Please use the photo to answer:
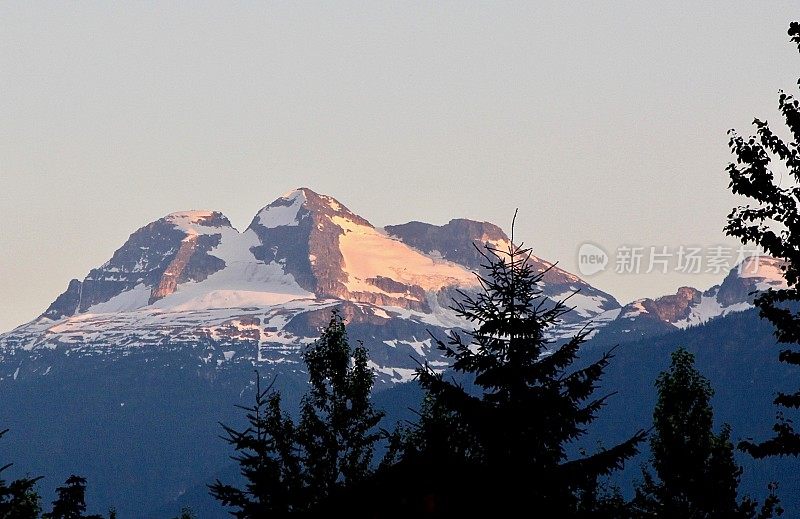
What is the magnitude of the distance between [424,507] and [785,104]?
53.0 ft

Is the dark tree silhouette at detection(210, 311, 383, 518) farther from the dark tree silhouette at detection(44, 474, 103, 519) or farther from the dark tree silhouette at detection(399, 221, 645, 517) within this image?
the dark tree silhouette at detection(44, 474, 103, 519)

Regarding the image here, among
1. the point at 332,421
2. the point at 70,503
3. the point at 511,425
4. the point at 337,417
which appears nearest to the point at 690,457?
the point at 337,417

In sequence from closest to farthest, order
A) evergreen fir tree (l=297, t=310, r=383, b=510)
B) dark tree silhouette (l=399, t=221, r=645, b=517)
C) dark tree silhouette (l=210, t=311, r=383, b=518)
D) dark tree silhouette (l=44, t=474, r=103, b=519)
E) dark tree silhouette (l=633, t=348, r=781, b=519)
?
dark tree silhouette (l=399, t=221, r=645, b=517), dark tree silhouette (l=210, t=311, r=383, b=518), evergreen fir tree (l=297, t=310, r=383, b=510), dark tree silhouette (l=633, t=348, r=781, b=519), dark tree silhouette (l=44, t=474, r=103, b=519)

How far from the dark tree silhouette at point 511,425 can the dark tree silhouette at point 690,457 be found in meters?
22.2

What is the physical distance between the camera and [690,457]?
190 feet

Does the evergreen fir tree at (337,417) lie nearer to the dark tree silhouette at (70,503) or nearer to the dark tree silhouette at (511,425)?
the dark tree silhouette at (511,425)

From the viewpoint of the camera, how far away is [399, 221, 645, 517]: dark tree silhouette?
2220cm

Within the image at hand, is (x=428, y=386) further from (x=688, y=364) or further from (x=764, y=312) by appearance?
(x=688, y=364)

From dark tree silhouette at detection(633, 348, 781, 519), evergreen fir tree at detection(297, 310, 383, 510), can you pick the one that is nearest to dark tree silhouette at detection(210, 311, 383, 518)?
evergreen fir tree at detection(297, 310, 383, 510)

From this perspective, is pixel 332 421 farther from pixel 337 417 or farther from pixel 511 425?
pixel 511 425

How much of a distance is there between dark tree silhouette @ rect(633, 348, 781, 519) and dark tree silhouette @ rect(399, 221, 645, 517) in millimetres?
22241

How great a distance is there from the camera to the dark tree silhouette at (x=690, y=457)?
54.1 meters

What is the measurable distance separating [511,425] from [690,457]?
32.3 meters

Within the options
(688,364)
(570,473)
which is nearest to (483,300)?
(570,473)
